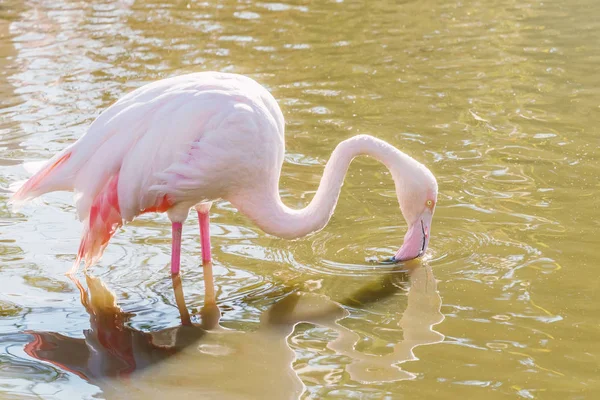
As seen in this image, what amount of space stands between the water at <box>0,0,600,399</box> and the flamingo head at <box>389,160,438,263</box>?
0.69 ft

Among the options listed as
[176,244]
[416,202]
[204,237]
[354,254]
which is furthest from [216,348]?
[416,202]

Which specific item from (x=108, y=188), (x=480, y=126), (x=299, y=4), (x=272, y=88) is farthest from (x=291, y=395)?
(x=299, y=4)

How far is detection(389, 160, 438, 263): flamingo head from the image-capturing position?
233 inches

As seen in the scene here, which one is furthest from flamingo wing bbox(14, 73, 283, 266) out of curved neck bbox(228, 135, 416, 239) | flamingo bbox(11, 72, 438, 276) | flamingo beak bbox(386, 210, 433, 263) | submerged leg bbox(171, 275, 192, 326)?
flamingo beak bbox(386, 210, 433, 263)

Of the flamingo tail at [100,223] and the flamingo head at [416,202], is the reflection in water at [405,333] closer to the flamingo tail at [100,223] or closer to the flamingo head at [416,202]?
the flamingo head at [416,202]

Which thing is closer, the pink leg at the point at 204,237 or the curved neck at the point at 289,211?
the curved neck at the point at 289,211

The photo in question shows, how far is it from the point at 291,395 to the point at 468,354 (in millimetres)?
979

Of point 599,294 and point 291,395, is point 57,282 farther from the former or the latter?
point 599,294

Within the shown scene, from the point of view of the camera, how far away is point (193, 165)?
219 inches

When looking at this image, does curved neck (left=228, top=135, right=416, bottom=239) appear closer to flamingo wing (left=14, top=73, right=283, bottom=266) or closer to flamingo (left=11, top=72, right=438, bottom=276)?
flamingo (left=11, top=72, right=438, bottom=276)

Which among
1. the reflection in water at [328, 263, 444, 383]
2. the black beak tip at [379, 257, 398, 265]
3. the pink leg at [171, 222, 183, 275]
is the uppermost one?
the pink leg at [171, 222, 183, 275]

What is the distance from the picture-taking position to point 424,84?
405 inches

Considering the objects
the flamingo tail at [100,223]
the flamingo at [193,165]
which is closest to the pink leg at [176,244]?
the flamingo at [193,165]

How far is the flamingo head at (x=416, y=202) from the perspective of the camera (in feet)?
19.4
